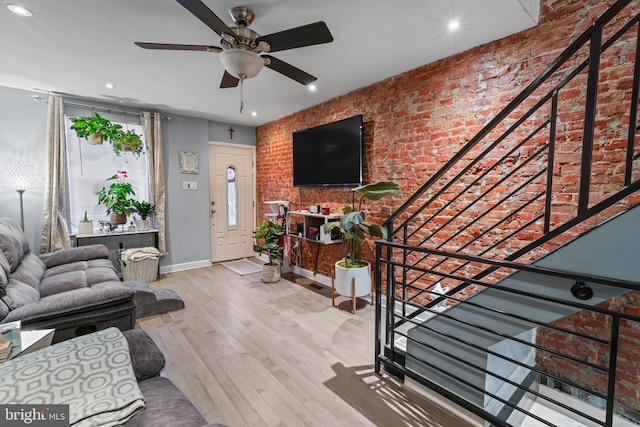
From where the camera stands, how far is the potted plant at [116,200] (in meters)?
4.11

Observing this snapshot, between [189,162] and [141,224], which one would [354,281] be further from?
[189,162]

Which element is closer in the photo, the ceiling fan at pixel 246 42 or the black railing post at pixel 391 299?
the ceiling fan at pixel 246 42

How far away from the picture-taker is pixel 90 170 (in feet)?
13.6

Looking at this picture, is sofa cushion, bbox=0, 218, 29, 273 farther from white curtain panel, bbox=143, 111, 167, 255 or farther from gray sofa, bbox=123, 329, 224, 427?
gray sofa, bbox=123, 329, 224, 427

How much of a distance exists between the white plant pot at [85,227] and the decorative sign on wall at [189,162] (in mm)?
1498

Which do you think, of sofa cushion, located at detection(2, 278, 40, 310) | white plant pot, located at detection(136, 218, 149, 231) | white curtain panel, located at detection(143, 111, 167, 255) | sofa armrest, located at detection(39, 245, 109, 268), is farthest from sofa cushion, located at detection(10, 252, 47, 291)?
white curtain panel, located at detection(143, 111, 167, 255)

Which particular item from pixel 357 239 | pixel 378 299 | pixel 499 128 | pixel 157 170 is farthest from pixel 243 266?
pixel 499 128

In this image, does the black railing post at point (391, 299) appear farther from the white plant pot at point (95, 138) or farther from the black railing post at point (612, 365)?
the white plant pot at point (95, 138)

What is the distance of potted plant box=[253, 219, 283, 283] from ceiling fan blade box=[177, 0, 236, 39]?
2.89 m

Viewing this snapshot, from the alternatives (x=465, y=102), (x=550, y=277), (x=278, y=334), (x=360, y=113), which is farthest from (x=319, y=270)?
(x=550, y=277)

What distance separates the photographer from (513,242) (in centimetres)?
229

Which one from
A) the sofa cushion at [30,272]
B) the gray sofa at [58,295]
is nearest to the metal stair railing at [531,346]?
the gray sofa at [58,295]

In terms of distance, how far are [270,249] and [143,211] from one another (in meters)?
2.03

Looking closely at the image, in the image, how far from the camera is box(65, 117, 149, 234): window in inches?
158
